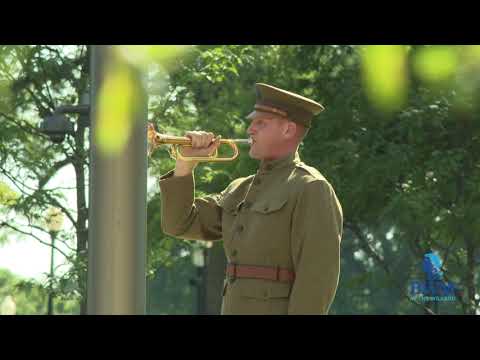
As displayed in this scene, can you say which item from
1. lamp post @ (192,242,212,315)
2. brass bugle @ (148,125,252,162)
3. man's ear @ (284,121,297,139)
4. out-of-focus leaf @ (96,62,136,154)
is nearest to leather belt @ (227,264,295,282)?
brass bugle @ (148,125,252,162)

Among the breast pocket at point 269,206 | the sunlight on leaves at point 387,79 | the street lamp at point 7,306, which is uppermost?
the sunlight on leaves at point 387,79

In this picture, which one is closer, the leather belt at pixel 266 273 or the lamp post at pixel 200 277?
the leather belt at pixel 266 273

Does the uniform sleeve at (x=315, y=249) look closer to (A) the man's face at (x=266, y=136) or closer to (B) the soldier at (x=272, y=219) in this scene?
(B) the soldier at (x=272, y=219)

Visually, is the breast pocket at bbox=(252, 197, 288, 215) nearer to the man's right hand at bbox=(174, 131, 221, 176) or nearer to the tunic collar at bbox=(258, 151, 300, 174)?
the tunic collar at bbox=(258, 151, 300, 174)

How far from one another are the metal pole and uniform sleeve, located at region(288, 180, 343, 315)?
1.25 metres

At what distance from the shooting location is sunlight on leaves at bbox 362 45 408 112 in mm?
15555

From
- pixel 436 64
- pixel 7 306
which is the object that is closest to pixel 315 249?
pixel 436 64

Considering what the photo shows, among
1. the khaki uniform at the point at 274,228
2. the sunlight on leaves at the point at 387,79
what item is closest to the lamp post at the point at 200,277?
the sunlight on leaves at the point at 387,79

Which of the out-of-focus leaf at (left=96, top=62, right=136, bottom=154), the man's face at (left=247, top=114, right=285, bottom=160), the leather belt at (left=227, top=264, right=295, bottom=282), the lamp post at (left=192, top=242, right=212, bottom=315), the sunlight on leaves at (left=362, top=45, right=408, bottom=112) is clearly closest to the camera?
the out-of-focus leaf at (left=96, top=62, right=136, bottom=154)

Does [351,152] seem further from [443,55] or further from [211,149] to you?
[211,149]

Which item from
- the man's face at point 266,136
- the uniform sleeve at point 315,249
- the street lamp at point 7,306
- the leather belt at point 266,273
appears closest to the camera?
the uniform sleeve at point 315,249

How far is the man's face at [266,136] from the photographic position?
17.6ft

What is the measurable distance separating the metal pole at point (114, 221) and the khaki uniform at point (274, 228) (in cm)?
129

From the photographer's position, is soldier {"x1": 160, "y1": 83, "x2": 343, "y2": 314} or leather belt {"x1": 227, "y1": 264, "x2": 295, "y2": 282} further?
leather belt {"x1": 227, "y1": 264, "x2": 295, "y2": 282}
